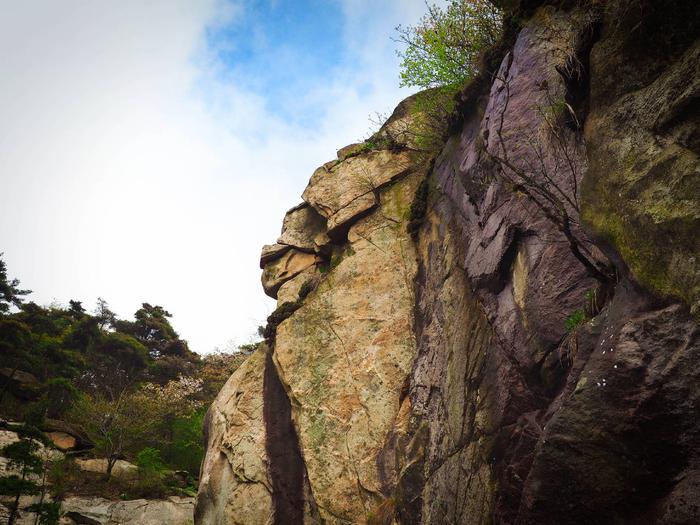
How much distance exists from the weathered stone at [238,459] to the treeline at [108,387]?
9131 mm

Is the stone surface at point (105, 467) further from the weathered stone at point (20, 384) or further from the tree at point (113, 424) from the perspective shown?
the weathered stone at point (20, 384)

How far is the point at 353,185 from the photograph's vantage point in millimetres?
16188

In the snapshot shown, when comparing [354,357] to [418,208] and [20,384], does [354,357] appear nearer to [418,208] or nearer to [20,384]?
[418,208]

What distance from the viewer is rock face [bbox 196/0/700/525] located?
197 inches

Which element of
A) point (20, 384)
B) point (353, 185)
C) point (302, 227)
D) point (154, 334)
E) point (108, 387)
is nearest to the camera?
point (353, 185)

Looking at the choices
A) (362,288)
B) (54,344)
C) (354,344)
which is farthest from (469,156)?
(54,344)

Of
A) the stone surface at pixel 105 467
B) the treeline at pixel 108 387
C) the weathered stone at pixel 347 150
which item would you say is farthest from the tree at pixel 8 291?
the weathered stone at pixel 347 150

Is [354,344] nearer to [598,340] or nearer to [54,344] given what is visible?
[598,340]

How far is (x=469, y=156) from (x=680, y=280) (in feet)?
22.2

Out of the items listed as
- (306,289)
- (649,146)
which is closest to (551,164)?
(649,146)

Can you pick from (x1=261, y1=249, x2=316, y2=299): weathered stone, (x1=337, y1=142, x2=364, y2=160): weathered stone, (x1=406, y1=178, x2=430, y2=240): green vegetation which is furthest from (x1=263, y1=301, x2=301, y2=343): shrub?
(x1=337, y1=142, x2=364, y2=160): weathered stone

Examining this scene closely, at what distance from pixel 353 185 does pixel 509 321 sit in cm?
933

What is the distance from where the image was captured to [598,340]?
562 centimetres

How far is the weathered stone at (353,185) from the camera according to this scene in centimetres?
1555
